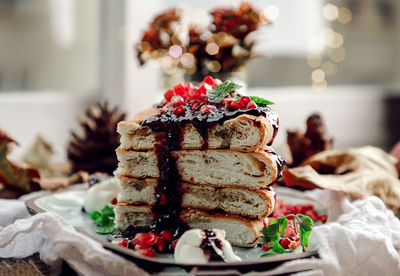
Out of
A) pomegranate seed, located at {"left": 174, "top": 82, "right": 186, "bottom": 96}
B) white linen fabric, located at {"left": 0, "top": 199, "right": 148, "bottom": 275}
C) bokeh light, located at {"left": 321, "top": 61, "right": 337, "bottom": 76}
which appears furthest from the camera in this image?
bokeh light, located at {"left": 321, "top": 61, "right": 337, "bottom": 76}

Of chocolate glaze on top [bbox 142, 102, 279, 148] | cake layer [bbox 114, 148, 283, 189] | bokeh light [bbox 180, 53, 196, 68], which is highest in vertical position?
bokeh light [bbox 180, 53, 196, 68]

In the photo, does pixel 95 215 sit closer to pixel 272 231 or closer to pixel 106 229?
pixel 106 229

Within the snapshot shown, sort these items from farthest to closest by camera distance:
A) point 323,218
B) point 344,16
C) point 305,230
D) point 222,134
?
point 344,16 → point 323,218 → point 222,134 → point 305,230

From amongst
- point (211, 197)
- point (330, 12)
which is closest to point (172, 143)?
point (211, 197)

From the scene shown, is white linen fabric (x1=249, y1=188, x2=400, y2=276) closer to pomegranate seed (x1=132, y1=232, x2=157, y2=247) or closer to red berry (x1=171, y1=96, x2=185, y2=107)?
pomegranate seed (x1=132, y1=232, x2=157, y2=247)

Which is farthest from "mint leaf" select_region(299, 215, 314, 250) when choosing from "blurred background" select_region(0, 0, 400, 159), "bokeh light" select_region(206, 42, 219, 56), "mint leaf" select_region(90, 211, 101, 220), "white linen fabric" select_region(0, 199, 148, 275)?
"bokeh light" select_region(206, 42, 219, 56)

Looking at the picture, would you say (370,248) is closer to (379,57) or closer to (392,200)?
(392,200)
